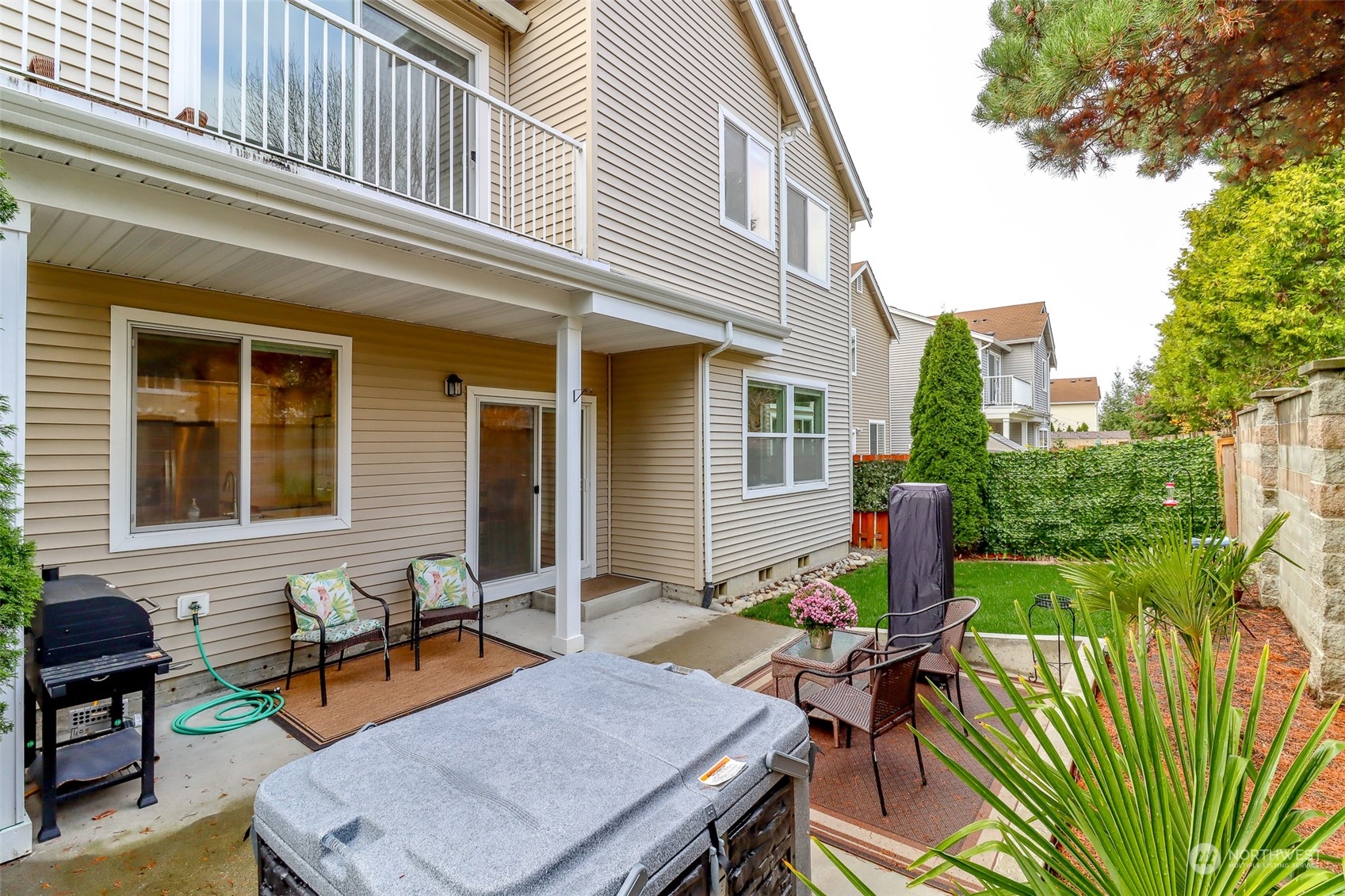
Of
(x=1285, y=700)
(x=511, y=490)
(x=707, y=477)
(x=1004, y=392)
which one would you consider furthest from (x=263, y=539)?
(x=1004, y=392)

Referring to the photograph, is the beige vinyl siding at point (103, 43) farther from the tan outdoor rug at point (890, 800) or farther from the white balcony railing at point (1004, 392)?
the white balcony railing at point (1004, 392)

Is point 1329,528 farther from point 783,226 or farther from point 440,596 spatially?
point 783,226

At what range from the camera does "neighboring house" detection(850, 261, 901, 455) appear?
16.3 meters

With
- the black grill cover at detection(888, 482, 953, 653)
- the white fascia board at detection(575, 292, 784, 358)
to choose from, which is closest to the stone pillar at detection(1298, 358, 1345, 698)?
the black grill cover at detection(888, 482, 953, 653)

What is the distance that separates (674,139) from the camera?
22.4 feet

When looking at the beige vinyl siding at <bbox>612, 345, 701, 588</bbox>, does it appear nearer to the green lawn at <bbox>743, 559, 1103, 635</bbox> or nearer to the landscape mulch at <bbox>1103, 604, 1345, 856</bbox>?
the green lawn at <bbox>743, 559, 1103, 635</bbox>

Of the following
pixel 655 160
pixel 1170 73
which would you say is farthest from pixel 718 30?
pixel 1170 73

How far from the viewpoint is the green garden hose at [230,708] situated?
3947mm

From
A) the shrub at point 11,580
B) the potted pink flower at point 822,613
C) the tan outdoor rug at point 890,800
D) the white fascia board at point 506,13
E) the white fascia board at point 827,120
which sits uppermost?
the white fascia board at point 827,120

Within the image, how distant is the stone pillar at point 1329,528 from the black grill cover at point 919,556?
1.99 metres

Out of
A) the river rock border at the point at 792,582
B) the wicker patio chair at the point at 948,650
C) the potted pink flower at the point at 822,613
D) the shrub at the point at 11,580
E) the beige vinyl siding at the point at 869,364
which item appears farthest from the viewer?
the beige vinyl siding at the point at 869,364

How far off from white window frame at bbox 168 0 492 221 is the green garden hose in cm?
354

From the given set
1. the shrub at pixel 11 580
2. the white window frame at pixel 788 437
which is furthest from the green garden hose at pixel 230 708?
Answer: the white window frame at pixel 788 437

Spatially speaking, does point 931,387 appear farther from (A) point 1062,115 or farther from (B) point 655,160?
(A) point 1062,115
